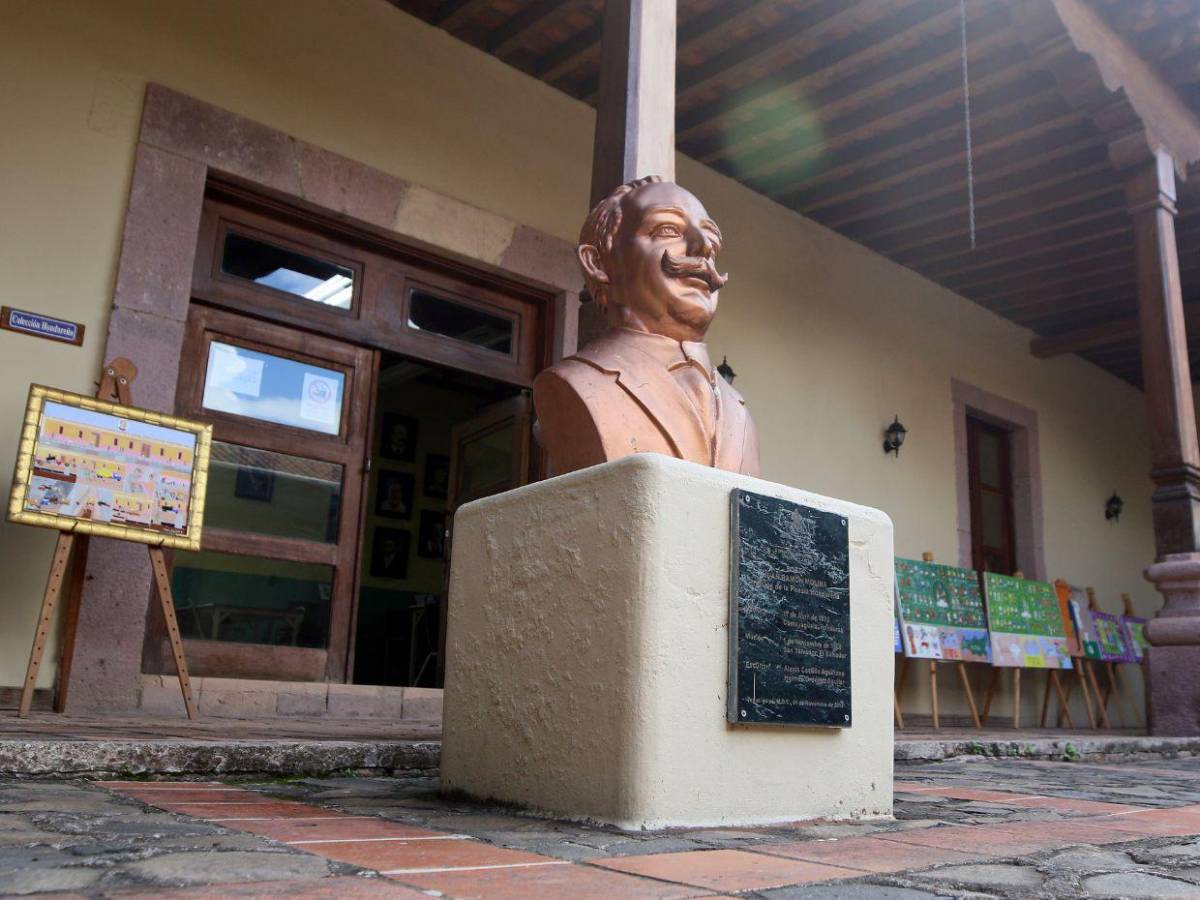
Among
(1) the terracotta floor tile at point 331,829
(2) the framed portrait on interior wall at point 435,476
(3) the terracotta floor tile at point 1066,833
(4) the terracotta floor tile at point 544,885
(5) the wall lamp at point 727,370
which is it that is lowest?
(4) the terracotta floor tile at point 544,885

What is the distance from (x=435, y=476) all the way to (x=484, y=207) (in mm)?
3945

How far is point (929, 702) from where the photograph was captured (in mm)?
7242

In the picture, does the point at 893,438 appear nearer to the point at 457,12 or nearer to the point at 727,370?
the point at 727,370

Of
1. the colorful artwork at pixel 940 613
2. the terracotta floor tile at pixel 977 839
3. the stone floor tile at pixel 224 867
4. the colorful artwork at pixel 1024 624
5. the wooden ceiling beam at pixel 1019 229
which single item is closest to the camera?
the stone floor tile at pixel 224 867

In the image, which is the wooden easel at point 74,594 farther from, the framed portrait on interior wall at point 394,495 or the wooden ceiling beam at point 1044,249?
the wooden ceiling beam at point 1044,249

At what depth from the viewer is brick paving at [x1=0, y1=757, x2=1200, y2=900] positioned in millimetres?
1300

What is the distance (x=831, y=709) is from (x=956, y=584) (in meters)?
5.13

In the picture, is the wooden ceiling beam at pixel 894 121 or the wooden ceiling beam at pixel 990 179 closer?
the wooden ceiling beam at pixel 894 121

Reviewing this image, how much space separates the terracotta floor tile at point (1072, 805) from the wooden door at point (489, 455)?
3318 mm

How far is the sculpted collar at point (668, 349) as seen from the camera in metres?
2.51

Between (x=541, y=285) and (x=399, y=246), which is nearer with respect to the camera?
(x=399, y=246)

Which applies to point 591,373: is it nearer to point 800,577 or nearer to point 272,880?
point 800,577

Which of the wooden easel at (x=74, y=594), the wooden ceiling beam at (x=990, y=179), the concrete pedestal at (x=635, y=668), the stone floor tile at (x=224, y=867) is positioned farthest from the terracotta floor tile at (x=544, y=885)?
the wooden ceiling beam at (x=990, y=179)

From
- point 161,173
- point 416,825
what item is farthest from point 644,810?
point 161,173
